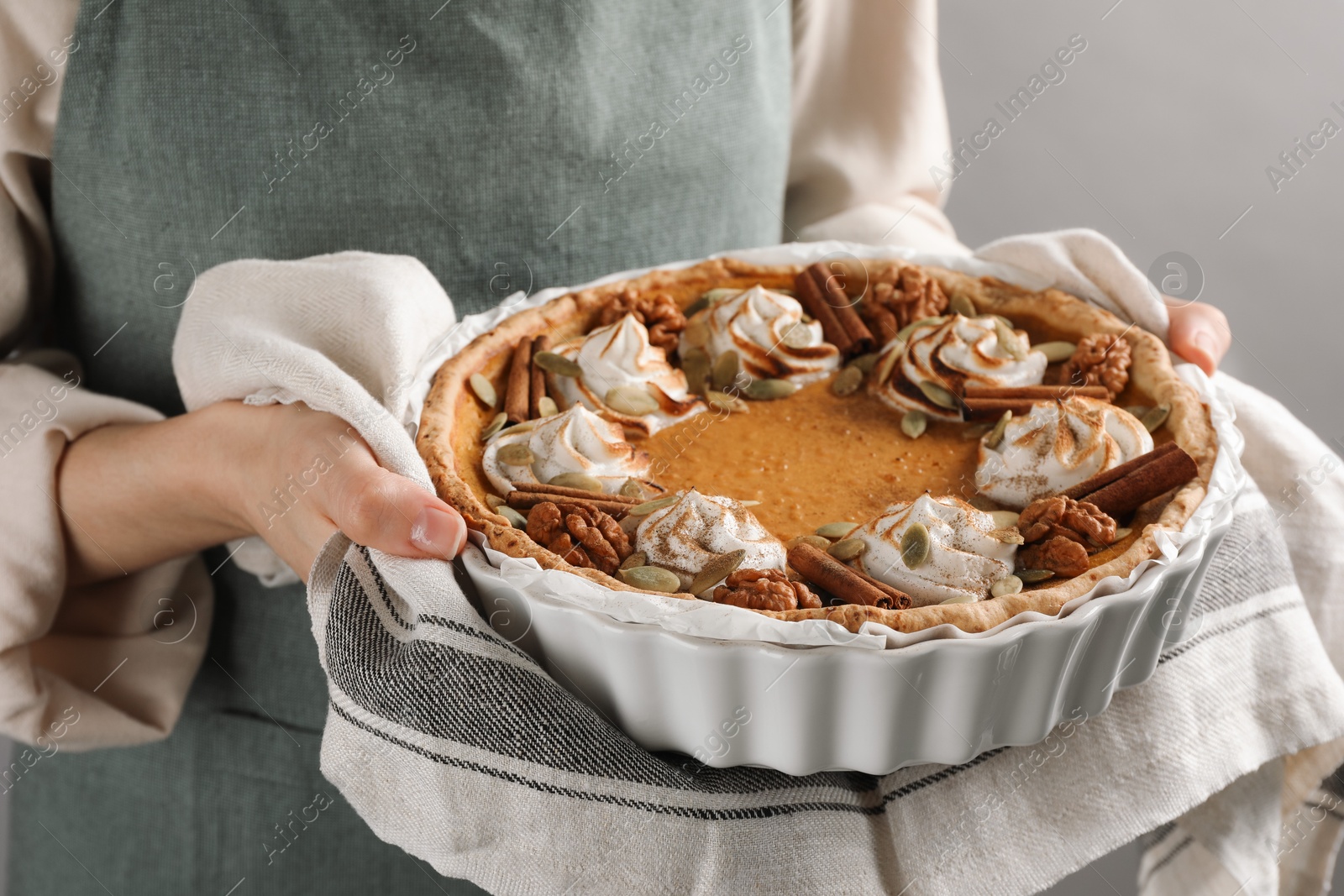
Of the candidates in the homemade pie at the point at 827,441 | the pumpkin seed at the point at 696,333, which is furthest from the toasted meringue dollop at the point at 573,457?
the pumpkin seed at the point at 696,333

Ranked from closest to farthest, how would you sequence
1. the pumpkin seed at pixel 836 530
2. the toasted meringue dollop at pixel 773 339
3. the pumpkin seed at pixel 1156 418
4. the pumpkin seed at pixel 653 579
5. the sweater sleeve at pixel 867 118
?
the pumpkin seed at pixel 653 579, the pumpkin seed at pixel 836 530, the pumpkin seed at pixel 1156 418, the toasted meringue dollop at pixel 773 339, the sweater sleeve at pixel 867 118

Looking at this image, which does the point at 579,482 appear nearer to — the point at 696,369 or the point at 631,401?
the point at 631,401

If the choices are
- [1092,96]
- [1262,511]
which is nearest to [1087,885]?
[1262,511]

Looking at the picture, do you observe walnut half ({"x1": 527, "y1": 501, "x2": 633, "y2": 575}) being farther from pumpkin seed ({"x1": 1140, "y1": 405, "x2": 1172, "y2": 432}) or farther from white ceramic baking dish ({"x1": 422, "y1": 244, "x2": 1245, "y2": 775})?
pumpkin seed ({"x1": 1140, "y1": 405, "x2": 1172, "y2": 432})

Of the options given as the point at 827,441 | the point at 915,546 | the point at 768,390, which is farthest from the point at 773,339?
the point at 915,546

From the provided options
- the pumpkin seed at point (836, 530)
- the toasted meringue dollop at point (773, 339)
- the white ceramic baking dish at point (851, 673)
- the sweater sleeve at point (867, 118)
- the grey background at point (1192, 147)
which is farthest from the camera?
the grey background at point (1192, 147)

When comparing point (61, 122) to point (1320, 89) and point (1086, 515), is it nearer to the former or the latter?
point (1086, 515)

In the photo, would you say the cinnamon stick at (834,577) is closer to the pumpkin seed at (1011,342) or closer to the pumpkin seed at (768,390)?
the pumpkin seed at (768,390)
